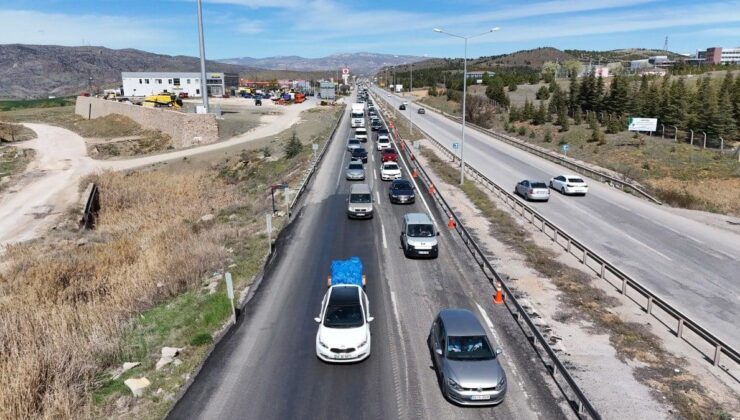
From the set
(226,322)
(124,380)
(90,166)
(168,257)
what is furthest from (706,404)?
(90,166)

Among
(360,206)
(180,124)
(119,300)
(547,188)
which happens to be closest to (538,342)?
(360,206)

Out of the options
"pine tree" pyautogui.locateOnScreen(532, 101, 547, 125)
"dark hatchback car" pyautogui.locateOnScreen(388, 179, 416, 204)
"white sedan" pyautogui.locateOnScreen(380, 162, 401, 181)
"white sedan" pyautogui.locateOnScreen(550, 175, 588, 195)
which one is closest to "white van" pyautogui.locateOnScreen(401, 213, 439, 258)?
"dark hatchback car" pyautogui.locateOnScreen(388, 179, 416, 204)

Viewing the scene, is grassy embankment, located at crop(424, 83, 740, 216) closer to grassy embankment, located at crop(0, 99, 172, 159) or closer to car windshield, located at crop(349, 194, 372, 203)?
car windshield, located at crop(349, 194, 372, 203)

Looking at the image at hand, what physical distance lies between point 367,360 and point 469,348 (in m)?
3.16

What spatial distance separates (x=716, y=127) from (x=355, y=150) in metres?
43.8

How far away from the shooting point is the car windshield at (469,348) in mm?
12555

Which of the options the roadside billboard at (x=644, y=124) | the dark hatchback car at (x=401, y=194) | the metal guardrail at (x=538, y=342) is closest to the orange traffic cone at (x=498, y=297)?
the metal guardrail at (x=538, y=342)

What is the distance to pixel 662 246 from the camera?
25609 mm

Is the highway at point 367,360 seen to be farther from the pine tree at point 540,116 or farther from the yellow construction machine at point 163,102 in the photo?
the yellow construction machine at point 163,102

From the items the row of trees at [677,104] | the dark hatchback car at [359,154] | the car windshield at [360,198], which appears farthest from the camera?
the row of trees at [677,104]

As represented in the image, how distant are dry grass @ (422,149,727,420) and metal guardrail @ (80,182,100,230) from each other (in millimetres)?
29656

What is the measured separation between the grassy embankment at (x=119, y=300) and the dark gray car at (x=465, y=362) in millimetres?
7189

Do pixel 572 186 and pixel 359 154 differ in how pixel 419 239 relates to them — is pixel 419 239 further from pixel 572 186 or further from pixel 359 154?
pixel 359 154

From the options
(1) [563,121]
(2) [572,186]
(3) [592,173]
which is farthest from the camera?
(1) [563,121]
